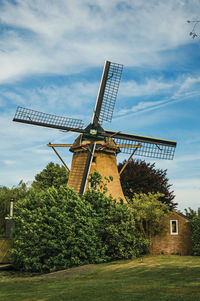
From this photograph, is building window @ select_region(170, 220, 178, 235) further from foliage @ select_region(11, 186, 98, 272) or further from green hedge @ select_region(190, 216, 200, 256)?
foliage @ select_region(11, 186, 98, 272)

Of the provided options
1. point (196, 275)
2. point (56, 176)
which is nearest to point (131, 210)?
point (196, 275)

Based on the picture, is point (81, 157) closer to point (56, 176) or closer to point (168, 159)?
point (168, 159)

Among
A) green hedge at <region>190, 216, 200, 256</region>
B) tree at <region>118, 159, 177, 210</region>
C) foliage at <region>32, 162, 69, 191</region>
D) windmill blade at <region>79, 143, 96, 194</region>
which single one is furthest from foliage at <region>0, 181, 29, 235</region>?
green hedge at <region>190, 216, 200, 256</region>

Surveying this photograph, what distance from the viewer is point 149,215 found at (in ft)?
80.0

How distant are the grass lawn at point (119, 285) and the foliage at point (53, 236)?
208 cm

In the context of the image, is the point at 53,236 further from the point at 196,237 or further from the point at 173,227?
the point at 196,237

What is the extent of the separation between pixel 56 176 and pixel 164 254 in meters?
33.5

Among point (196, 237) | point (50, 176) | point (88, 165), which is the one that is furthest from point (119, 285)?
point (50, 176)

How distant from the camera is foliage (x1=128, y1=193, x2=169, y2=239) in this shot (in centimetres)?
2405

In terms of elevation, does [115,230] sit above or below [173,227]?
below

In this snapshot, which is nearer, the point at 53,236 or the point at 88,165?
the point at 53,236

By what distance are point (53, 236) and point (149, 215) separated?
25.4ft

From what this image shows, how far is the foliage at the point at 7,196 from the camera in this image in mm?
43844

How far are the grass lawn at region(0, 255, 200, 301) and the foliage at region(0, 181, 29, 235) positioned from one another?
27.9m
